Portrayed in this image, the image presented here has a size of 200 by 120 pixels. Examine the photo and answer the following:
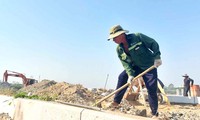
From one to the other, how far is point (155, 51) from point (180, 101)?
9084mm

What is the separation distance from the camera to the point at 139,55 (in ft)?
14.4

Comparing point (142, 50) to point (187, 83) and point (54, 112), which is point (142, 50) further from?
point (187, 83)

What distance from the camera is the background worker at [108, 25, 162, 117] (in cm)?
425

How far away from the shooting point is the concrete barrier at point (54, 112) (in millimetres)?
2146

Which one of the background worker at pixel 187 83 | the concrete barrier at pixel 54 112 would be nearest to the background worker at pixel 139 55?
the concrete barrier at pixel 54 112

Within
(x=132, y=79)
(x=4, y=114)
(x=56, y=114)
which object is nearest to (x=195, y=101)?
(x=132, y=79)

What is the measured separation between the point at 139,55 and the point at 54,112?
6.65 ft

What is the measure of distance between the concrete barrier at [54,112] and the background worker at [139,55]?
1775 mm

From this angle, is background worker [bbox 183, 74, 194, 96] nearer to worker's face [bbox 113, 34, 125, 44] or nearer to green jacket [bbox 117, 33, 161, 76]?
green jacket [bbox 117, 33, 161, 76]

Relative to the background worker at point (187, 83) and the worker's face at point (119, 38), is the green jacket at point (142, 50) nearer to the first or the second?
the worker's face at point (119, 38)

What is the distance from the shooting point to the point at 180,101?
12.6 m

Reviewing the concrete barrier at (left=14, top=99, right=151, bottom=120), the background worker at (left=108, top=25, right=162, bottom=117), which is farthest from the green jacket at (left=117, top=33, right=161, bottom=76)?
the concrete barrier at (left=14, top=99, right=151, bottom=120)

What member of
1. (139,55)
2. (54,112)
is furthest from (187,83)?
(54,112)

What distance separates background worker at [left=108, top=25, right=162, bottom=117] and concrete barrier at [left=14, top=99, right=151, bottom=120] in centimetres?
178
